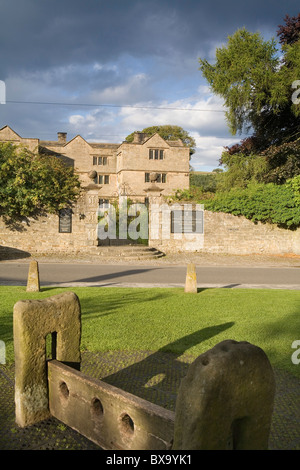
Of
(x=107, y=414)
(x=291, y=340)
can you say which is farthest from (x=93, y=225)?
(x=107, y=414)

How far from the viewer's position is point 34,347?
Result: 11.1 ft

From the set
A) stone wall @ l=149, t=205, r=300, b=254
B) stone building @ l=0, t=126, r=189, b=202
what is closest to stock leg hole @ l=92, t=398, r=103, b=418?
stone wall @ l=149, t=205, r=300, b=254

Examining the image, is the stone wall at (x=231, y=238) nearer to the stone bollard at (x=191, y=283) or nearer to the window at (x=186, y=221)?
the window at (x=186, y=221)

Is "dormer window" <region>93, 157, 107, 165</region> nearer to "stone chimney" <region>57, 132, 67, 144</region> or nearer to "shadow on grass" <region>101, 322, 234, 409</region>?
"stone chimney" <region>57, 132, 67, 144</region>

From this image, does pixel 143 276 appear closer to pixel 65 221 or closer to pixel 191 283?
pixel 191 283

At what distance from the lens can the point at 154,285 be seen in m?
11.0

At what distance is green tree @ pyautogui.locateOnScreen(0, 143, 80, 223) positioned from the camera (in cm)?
1911

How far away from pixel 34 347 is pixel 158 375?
1744mm

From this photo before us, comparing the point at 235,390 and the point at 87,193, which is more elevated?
the point at 87,193

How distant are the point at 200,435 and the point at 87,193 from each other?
19.0m

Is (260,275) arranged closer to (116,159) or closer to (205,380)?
(205,380)

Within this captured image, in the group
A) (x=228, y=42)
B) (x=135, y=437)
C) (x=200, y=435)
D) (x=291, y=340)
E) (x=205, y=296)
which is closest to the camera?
(x=200, y=435)

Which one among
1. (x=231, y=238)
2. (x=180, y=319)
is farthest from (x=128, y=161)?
(x=180, y=319)

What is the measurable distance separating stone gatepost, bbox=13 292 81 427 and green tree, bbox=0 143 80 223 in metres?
16.5
